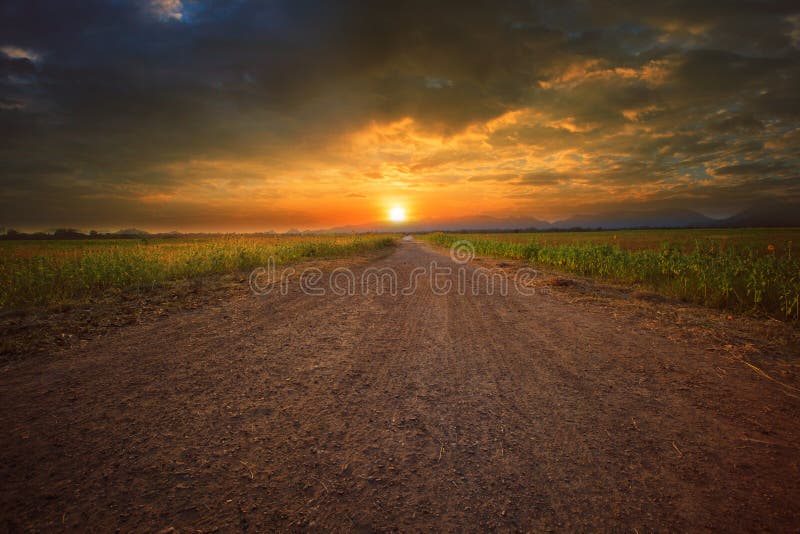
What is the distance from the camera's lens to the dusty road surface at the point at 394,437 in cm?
190

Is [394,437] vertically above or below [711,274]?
below

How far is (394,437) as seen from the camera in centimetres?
262

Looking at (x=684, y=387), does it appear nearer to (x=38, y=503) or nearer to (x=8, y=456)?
(x=38, y=503)

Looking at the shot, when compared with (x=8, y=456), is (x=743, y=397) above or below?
below

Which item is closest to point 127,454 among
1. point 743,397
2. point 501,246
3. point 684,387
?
point 684,387

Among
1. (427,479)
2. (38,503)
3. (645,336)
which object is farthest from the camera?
(645,336)

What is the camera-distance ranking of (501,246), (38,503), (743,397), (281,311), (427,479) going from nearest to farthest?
(38,503) → (427,479) → (743,397) → (281,311) → (501,246)

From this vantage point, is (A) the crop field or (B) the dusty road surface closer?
(B) the dusty road surface

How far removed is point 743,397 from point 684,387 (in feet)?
1.58

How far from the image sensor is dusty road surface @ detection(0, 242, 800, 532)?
190cm

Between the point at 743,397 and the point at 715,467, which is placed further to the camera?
the point at 743,397

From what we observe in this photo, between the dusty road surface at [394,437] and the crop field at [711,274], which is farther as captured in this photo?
the crop field at [711,274]

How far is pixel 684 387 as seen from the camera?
3500 mm

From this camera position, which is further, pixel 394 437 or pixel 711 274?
pixel 711 274
